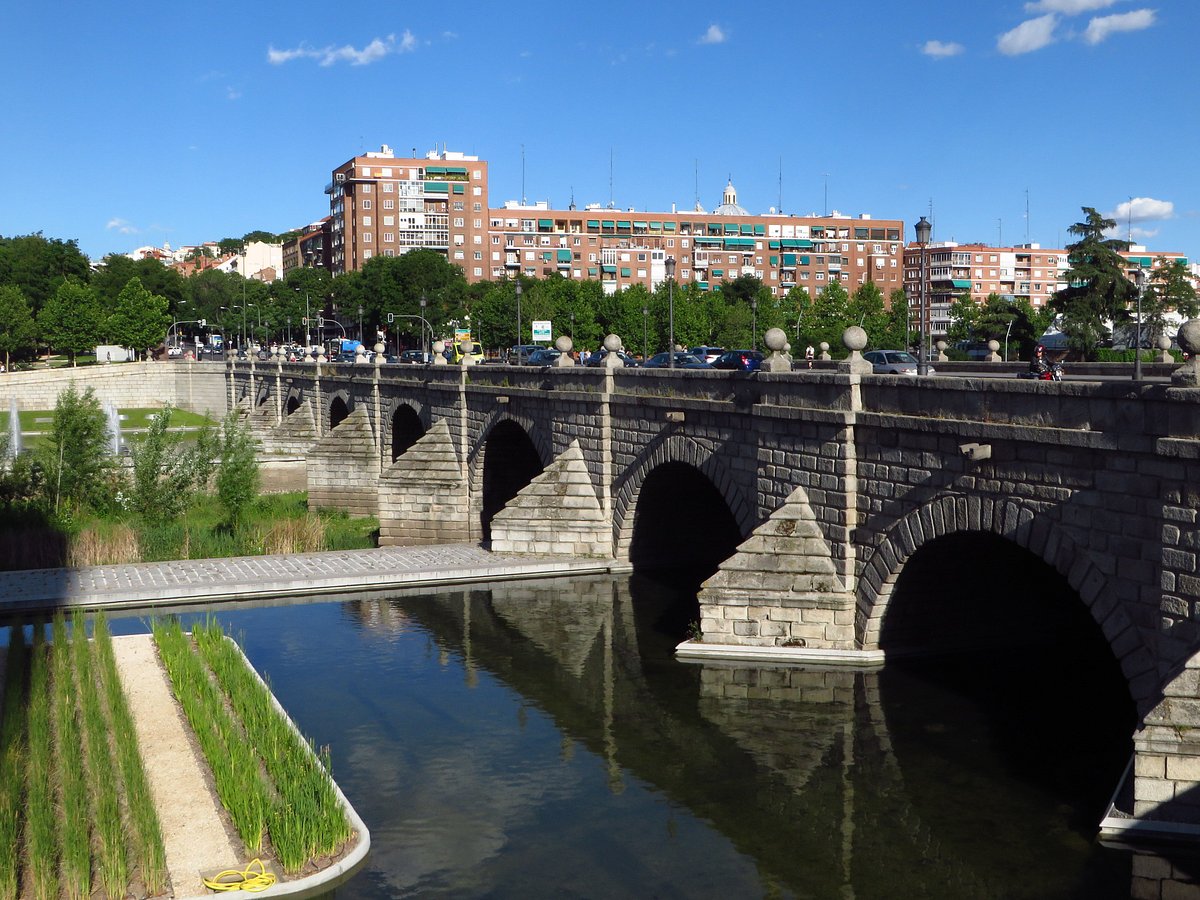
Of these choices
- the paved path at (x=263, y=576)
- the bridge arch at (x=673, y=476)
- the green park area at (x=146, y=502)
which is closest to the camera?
the bridge arch at (x=673, y=476)

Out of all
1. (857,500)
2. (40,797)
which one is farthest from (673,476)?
(40,797)

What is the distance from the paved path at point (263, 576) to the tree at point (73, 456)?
8557 millimetres

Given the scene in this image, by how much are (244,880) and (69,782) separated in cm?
298

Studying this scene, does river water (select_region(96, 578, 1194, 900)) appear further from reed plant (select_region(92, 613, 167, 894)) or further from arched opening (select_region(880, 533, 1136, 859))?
reed plant (select_region(92, 613, 167, 894))

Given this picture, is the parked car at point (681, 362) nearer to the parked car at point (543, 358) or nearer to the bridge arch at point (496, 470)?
the parked car at point (543, 358)

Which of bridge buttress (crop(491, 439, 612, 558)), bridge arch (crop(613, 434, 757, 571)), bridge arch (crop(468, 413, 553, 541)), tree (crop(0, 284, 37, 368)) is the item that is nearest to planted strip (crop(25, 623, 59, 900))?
bridge arch (crop(613, 434, 757, 571))

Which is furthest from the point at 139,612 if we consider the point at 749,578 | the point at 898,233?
the point at 898,233

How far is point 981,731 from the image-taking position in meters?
18.2

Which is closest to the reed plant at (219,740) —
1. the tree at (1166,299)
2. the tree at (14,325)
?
the tree at (1166,299)

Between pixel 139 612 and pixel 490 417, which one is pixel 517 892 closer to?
pixel 139 612

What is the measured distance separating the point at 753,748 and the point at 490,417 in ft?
69.7

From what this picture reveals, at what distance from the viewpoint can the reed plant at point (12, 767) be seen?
11.7 meters

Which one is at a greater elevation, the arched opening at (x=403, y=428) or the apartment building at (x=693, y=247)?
the apartment building at (x=693, y=247)

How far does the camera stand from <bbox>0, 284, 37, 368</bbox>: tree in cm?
10869
